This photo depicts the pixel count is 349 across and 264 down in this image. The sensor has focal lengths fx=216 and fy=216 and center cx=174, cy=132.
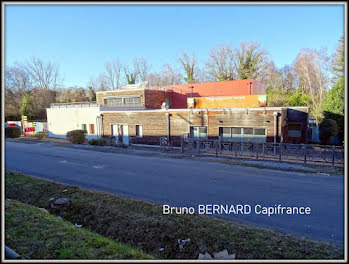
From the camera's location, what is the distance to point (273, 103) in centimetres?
2753

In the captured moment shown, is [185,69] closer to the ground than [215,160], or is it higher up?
higher up

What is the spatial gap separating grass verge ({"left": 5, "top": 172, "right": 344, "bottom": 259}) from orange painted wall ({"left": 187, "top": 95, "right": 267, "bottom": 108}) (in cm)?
1412

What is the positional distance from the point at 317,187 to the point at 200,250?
583cm

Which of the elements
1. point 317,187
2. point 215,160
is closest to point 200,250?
point 317,187

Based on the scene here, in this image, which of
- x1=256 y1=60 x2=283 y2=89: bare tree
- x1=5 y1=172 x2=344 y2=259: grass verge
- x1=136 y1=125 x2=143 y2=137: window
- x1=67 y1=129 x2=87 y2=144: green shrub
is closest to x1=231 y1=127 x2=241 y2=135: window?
x1=136 y1=125 x2=143 y2=137: window

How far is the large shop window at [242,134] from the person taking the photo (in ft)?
50.6

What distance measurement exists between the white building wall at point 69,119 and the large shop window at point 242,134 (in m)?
13.9

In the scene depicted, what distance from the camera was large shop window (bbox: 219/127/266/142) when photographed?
→ 607 inches

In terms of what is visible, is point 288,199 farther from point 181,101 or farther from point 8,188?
point 181,101

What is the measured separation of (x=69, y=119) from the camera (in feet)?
89.2

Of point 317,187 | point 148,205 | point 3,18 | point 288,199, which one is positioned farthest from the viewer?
point 317,187

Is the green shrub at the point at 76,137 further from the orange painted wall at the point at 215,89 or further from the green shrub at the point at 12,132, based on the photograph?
the orange painted wall at the point at 215,89

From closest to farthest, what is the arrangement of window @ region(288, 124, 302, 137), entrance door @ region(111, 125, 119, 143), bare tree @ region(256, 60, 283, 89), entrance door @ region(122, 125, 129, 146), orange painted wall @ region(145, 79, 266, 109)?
window @ region(288, 124, 302, 137) < entrance door @ region(122, 125, 129, 146) < entrance door @ region(111, 125, 119, 143) < orange painted wall @ region(145, 79, 266, 109) < bare tree @ region(256, 60, 283, 89)

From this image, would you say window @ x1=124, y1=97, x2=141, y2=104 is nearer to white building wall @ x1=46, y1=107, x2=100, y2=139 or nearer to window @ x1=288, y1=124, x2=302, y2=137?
white building wall @ x1=46, y1=107, x2=100, y2=139
